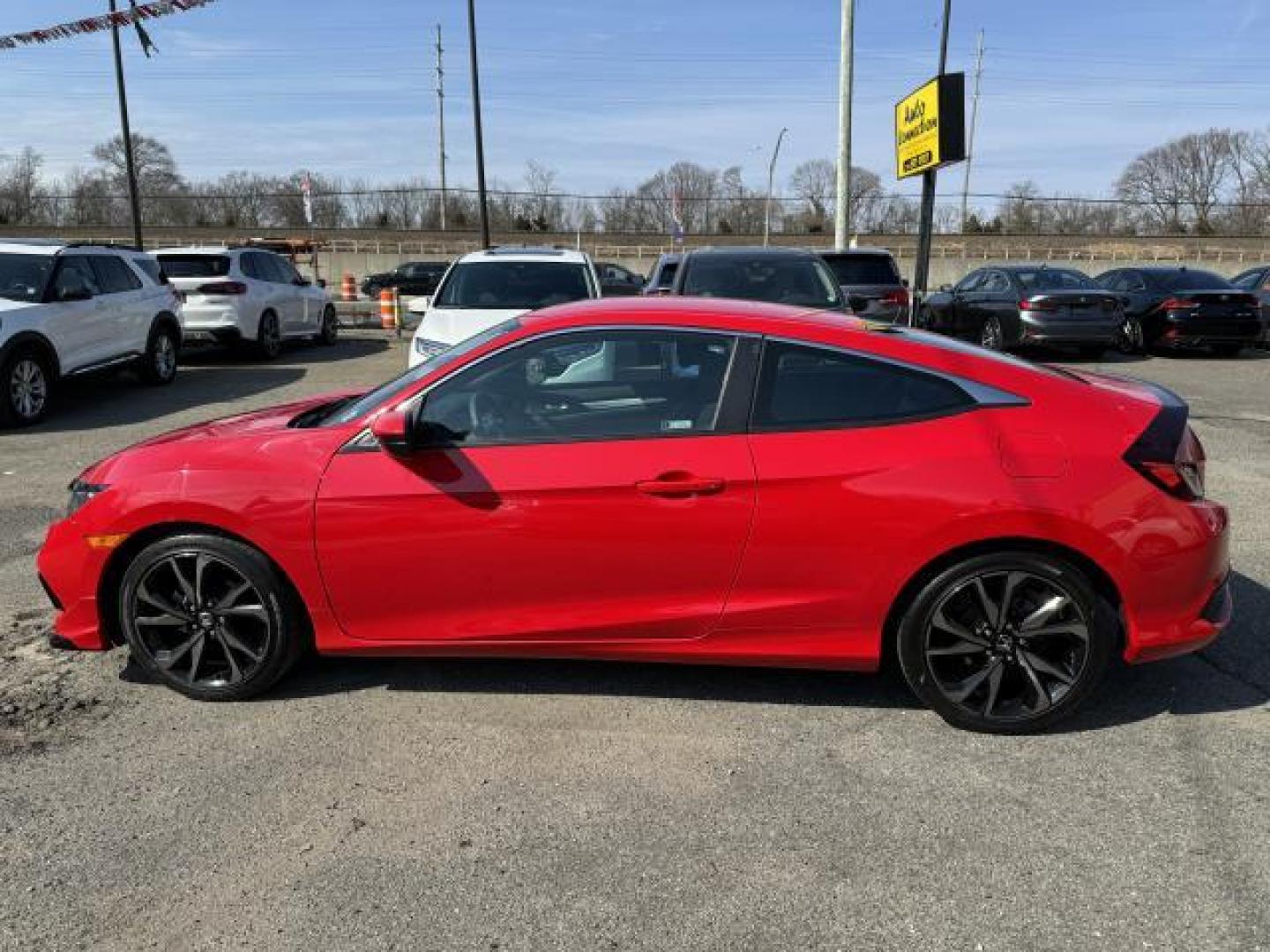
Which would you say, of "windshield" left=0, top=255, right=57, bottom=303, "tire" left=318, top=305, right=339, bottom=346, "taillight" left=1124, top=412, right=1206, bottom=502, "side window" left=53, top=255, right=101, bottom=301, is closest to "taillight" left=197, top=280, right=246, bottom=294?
"tire" left=318, top=305, right=339, bottom=346

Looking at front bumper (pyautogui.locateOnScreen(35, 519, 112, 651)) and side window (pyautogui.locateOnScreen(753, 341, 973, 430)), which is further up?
side window (pyautogui.locateOnScreen(753, 341, 973, 430))

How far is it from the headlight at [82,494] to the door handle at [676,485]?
2120 millimetres

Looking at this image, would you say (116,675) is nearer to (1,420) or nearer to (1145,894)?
(1145,894)

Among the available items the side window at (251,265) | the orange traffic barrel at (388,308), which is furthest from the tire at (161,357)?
the orange traffic barrel at (388,308)

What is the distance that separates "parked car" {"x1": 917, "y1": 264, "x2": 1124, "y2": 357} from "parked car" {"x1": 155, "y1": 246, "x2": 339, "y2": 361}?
10.1 metres

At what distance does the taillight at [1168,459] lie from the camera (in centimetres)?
337

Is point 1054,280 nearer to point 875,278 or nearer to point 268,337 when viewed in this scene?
point 875,278

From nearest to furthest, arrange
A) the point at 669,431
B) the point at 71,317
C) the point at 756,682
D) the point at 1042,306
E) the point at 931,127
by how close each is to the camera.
Answer: the point at 669,431 < the point at 756,682 < the point at 71,317 < the point at 931,127 < the point at 1042,306

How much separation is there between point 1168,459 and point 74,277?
1093cm

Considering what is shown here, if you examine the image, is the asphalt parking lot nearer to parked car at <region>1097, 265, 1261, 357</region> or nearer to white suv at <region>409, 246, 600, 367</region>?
white suv at <region>409, 246, 600, 367</region>

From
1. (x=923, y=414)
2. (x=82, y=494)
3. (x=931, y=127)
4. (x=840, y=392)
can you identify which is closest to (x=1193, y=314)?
(x=931, y=127)

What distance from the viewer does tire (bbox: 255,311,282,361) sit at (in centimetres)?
1508

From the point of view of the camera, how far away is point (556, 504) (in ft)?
11.3

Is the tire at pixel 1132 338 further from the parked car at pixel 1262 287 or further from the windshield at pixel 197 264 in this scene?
the windshield at pixel 197 264
